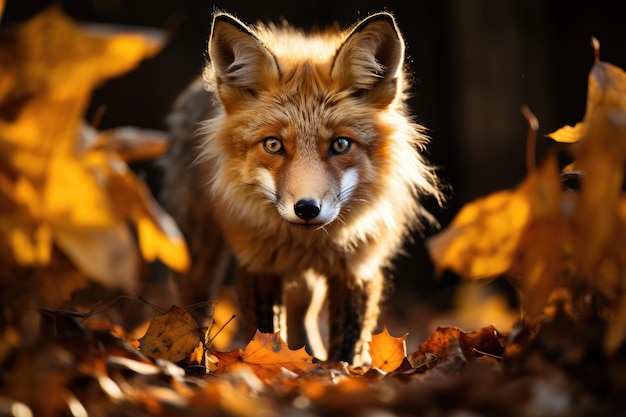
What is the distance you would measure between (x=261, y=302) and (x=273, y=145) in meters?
0.97

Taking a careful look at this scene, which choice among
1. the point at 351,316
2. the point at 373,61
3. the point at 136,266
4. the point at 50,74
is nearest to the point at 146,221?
the point at 136,266

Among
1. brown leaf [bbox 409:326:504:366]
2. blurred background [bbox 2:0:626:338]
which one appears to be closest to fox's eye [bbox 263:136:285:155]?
brown leaf [bbox 409:326:504:366]

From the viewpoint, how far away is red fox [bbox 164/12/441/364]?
10.9ft

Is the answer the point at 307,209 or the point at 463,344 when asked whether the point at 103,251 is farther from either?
the point at 463,344

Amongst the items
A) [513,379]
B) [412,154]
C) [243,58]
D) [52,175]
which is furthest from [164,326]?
[412,154]

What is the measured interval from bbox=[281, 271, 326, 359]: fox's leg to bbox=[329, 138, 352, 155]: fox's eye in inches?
40.3

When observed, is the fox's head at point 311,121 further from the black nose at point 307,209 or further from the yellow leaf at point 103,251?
the yellow leaf at point 103,251

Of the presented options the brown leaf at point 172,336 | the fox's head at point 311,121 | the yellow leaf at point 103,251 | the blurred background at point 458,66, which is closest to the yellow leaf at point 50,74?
the yellow leaf at point 103,251

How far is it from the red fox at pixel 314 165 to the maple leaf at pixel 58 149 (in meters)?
1.31

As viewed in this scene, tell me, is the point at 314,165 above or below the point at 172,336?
above

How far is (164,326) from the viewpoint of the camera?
2.52 meters

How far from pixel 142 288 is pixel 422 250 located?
311 cm

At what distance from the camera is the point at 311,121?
11.1 ft

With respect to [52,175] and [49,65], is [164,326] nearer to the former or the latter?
[52,175]
